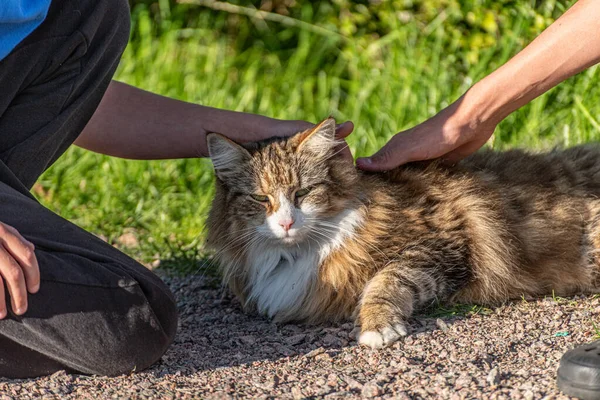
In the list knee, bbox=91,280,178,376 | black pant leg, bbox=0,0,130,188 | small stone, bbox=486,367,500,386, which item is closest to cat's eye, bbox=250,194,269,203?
knee, bbox=91,280,178,376

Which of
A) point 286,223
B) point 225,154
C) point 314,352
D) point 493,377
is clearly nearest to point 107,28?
point 225,154

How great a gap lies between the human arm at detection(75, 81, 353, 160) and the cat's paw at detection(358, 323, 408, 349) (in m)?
1.03

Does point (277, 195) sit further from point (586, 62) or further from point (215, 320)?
point (586, 62)

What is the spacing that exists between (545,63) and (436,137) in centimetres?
50

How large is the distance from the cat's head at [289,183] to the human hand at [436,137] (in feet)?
0.49

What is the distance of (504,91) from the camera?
3416 millimetres

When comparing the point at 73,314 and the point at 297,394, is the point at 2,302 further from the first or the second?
the point at 297,394

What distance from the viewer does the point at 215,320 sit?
3.68m

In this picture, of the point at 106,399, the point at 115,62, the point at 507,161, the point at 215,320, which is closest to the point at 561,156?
the point at 507,161

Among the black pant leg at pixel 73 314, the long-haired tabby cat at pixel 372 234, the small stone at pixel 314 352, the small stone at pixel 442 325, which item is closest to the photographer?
the black pant leg at pixel 73 314

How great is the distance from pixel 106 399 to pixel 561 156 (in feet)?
7.70

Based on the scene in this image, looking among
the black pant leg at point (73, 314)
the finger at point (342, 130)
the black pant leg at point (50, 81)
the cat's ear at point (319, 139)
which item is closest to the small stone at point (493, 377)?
the black pant leg at point (73, 314)

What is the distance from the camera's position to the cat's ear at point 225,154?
11.3 ft

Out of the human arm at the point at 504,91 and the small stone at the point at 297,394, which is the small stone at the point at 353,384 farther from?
the human arm at the point at 504,91
